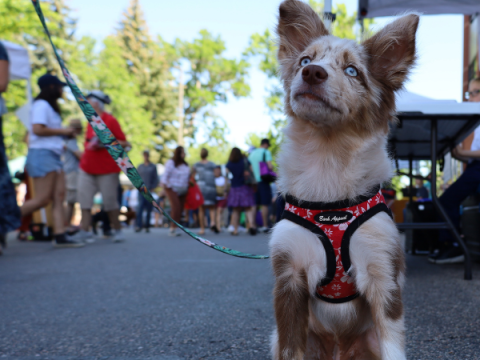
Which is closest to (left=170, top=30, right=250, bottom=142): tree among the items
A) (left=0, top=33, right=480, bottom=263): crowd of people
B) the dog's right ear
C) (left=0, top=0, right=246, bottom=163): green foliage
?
(left=0, top=0, right=246, bottom=163): green foliage

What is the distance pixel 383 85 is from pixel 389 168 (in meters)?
0.43

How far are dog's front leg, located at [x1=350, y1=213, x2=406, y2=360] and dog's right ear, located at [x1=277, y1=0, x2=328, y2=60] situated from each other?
42.9 inches

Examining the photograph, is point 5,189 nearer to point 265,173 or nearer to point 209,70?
point 265,173

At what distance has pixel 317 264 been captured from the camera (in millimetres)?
2205

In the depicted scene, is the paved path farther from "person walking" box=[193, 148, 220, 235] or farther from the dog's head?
"person walking" box=[193, 148, 220, 235]

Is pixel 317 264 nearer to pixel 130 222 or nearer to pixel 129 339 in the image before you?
pixel 129 339

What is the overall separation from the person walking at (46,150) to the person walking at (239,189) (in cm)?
507

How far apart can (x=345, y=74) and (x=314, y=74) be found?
0.76ft

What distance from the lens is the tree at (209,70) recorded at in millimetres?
40309

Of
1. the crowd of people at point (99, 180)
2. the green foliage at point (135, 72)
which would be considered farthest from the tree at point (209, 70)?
the crowd of people at point (99, 180)

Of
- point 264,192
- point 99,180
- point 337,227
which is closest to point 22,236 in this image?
point 99,180

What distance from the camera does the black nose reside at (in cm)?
224

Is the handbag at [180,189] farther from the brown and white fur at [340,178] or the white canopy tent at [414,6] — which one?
the brown and white fur at [340,178]

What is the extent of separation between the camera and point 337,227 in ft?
7.30
